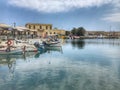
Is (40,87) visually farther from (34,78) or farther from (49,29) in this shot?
(49,29)

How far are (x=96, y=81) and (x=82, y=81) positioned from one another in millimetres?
988

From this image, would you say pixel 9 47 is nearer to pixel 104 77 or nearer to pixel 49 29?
pixel 104 77

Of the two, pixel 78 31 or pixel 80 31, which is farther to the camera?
pixel 80 31

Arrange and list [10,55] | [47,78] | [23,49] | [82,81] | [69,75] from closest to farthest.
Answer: [82,81] → [47,78] → [69,75] → [10,55] → [23,49]

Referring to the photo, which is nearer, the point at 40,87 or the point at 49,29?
the point at 40,87

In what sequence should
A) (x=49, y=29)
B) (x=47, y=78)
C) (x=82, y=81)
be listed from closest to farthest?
(x=82, y=81) → (x=47, y=78) → (x=49, y=29)

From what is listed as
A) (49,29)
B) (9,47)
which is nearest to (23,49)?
(9,47)

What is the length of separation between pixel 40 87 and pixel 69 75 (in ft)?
14.1

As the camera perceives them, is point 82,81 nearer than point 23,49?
Yes

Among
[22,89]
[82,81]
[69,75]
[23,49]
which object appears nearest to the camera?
[22,89]

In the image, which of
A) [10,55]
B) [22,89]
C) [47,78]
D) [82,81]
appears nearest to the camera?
[22,89]

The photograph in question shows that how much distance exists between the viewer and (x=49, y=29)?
444 feet

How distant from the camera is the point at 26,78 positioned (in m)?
16.2

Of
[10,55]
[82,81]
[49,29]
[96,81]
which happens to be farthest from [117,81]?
[49,29]
